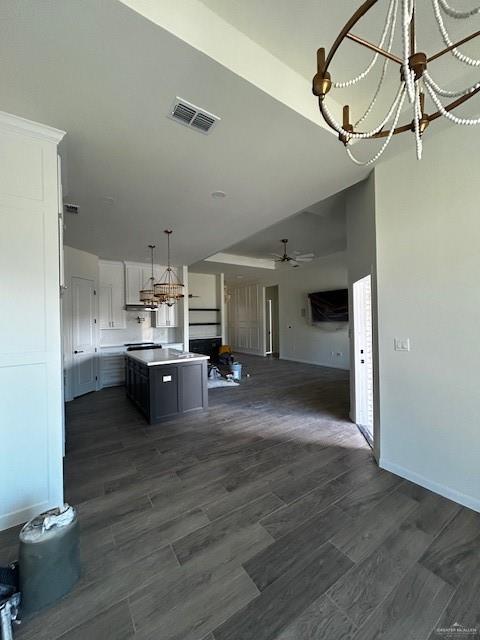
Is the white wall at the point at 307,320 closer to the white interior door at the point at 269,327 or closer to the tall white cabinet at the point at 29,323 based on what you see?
the white interior door at the point at 269,327

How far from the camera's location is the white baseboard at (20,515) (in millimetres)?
1863

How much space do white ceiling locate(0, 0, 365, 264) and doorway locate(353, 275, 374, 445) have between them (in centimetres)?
138

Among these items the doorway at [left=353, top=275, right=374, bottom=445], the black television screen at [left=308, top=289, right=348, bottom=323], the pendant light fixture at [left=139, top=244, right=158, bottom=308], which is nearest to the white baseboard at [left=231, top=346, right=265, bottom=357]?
the black television screen at [left=308, top=289, right=348, bottom=323]

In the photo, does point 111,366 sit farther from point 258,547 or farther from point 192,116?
point 192,116

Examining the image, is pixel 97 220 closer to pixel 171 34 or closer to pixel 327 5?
pixel 171 34

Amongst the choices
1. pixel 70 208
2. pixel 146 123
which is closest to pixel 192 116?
pixel 146 123

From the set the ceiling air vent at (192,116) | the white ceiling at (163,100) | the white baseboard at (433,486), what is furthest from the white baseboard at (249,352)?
the ceiling air vent at (192,116)

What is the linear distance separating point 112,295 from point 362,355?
210 inches

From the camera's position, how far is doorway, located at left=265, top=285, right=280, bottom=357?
9922mm

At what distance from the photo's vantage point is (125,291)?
6270 millimetres

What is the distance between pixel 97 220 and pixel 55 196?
184 centimetres

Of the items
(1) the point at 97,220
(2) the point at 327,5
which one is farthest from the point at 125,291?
(2) the point at 327,5

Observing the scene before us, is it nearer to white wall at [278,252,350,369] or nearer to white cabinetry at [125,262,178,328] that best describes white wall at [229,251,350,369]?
white wall at [278,252,350,369]

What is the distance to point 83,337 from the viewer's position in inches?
205
